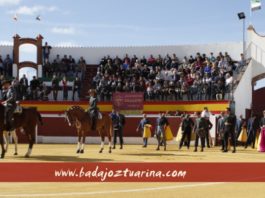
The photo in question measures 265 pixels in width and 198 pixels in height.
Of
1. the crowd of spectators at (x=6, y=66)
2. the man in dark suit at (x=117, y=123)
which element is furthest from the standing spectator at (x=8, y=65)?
the man in dark suit at (x=117, y=123)

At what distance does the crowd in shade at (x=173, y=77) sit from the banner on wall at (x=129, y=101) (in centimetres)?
35

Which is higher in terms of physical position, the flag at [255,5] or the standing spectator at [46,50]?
the flag at [255,5]

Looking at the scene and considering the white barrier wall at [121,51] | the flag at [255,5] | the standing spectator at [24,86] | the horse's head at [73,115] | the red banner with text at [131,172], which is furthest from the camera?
the white barrier wall at [121,51]

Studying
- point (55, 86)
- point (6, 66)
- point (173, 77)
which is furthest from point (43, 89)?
point (173, 77)

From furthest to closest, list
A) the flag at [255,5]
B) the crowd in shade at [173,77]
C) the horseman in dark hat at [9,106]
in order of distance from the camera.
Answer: the flag at [255,5], the crowd in shade at [173,77], the horseman in dark hat at [9,106]

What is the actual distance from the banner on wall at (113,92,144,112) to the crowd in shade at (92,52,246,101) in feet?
1.15

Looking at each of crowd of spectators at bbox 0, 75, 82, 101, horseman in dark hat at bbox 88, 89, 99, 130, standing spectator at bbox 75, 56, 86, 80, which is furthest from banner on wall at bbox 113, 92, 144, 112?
horseman in dark hat at bbox 88, 89, 99, 130

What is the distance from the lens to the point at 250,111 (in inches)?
1158

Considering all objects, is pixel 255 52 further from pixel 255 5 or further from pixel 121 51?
pixel 121 51

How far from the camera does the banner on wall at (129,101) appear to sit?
3006 cm

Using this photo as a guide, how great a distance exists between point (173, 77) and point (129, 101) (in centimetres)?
296

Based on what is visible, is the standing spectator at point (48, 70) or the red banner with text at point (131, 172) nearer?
the red banner with text at point (131, 172)

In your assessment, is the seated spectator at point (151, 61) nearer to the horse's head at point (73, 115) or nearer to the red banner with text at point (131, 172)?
the horse's head at point (73, 115)
